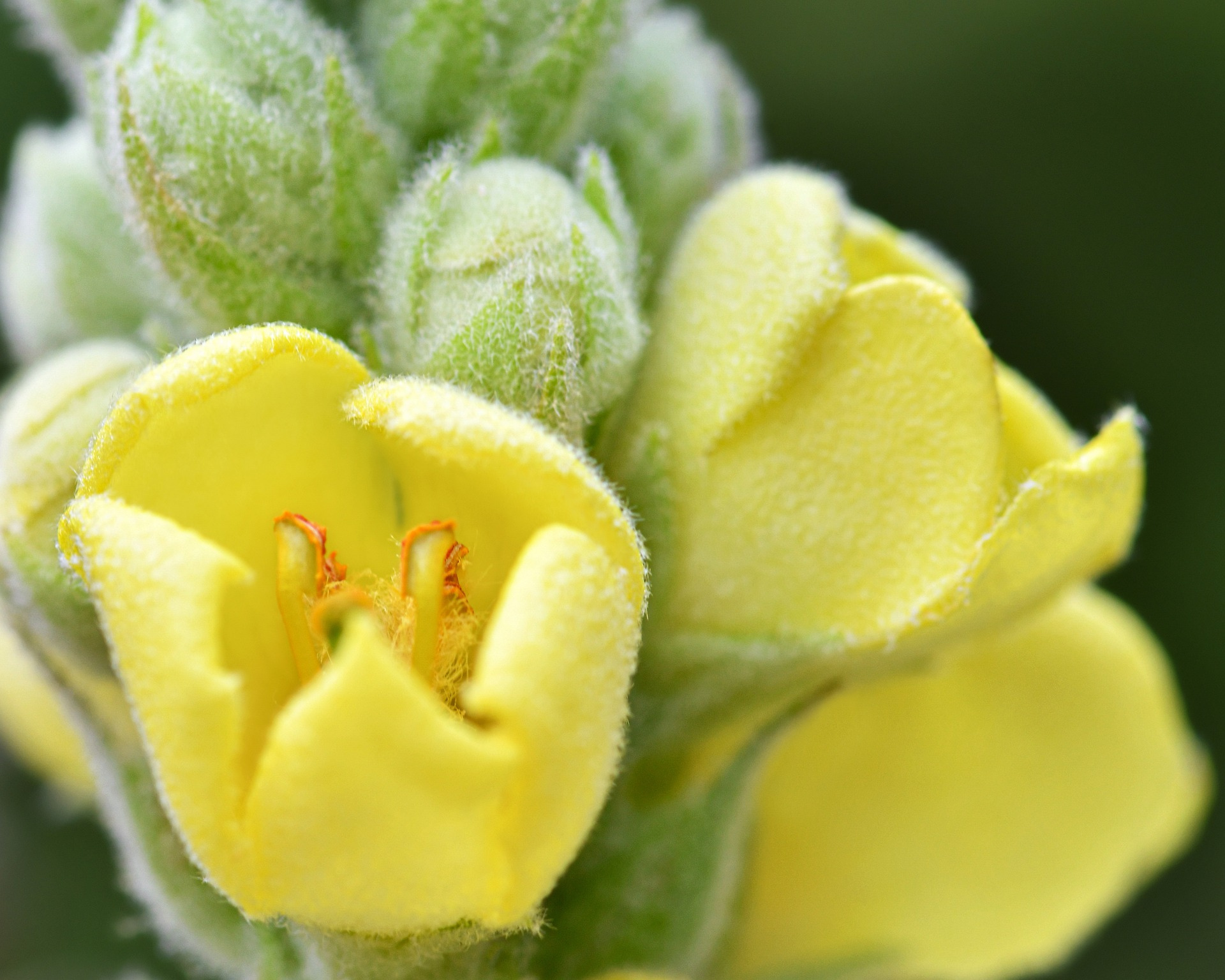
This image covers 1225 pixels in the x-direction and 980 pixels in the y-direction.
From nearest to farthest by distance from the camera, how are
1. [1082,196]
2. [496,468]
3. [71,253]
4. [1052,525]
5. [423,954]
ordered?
[496,468], [423,954], [1052,525], [71,253], [1082,196]

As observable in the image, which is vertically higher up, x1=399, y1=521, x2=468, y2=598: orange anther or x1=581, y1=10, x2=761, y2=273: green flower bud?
x1=581, y1=10, x2=761, y2=273: green flower bud

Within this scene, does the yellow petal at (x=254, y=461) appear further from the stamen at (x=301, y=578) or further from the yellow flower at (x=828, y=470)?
the yellow flower at (x=828, y=470)

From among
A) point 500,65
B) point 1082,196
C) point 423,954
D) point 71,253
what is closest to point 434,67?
point 500,65

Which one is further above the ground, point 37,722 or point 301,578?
point 301,578

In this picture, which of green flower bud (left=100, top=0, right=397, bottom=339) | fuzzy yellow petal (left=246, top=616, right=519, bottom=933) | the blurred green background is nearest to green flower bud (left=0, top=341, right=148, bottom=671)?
green flower bud (left=100, top=0, right=397, bottom=339)

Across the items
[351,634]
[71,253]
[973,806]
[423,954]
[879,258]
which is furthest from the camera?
[973,806]

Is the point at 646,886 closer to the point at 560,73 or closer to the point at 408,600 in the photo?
the point at 408,600

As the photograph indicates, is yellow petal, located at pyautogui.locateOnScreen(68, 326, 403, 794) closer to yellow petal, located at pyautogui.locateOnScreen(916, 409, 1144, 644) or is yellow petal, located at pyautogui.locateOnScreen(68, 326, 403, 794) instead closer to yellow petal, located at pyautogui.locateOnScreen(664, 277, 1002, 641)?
yellow petal, located at pyautogui.locateOnScreen(664, 277, 1002, 641)

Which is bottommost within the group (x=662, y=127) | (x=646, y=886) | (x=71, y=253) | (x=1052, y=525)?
(x=646, y=886)
